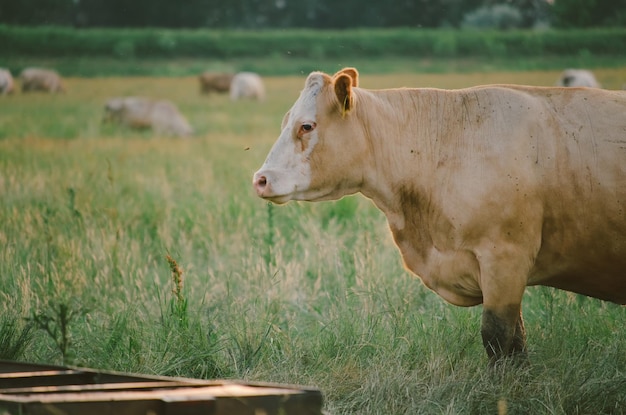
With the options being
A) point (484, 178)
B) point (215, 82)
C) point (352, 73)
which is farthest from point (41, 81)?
point (484, 178)

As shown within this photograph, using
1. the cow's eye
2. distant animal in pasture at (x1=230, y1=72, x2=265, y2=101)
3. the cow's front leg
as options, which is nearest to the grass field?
the cow's front leg

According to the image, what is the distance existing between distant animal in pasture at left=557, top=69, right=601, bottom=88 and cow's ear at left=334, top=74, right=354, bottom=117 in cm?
1923

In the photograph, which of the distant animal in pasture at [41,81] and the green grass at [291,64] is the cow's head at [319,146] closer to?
the green grass at [291,64]

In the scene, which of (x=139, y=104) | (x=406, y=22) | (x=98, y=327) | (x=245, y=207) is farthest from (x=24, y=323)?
(x=406, y=22)

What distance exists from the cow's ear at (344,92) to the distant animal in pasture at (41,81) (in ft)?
83.8

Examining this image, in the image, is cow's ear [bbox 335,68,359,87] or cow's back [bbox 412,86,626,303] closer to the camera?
cow's back [bbox 412,86,626,303]

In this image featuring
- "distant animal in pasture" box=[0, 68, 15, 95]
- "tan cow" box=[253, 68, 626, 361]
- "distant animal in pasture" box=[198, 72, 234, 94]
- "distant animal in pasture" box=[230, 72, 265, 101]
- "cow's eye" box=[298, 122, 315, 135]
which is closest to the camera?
"tan cow" box=[253, 68, 626, 361]

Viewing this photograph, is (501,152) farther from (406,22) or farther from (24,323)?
(406,22)

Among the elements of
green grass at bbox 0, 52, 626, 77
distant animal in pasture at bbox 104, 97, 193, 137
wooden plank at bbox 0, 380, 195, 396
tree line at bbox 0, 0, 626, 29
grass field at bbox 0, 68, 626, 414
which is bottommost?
grass field at bbox 0, 68, 626, 414

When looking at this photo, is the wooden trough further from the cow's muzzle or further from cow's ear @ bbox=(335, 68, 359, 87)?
cow's ear @ bbox=(335, 68, 359, 87)

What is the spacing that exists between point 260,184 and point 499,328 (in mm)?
1669

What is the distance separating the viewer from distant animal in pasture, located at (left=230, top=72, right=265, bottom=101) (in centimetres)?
3769

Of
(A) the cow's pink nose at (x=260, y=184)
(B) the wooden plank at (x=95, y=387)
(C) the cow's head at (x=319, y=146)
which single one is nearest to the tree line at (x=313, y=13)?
(C) the cow's head at (x=319, y=146)

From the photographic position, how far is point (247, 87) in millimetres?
38281
